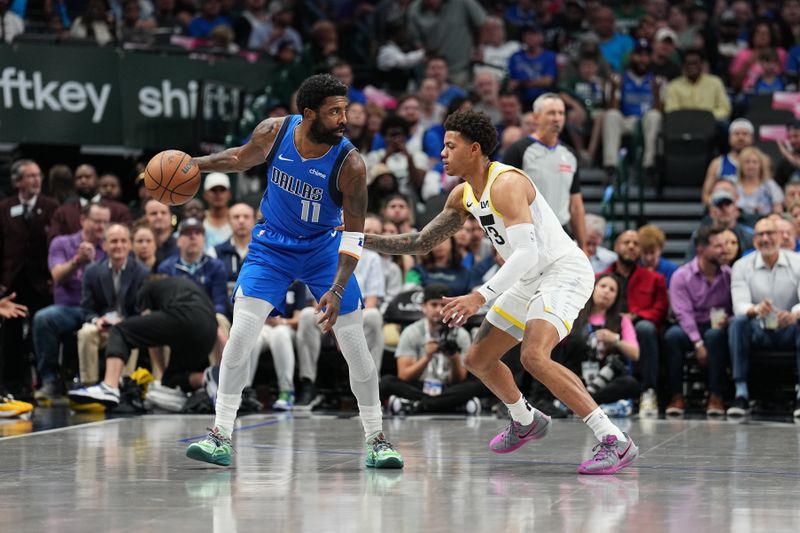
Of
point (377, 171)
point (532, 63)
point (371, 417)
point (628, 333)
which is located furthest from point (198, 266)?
point (532, 63)

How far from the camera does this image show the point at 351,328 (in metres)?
7.27

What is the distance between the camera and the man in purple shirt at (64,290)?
39.8ft

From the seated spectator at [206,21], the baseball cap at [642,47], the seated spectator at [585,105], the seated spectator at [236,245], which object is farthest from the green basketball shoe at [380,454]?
the seated spectator at [206,21]

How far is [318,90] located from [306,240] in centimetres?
86

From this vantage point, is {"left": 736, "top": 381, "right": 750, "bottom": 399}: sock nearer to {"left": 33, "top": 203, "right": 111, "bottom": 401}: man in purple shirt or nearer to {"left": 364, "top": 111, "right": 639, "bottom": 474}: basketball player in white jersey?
{"left": 364, "top": 111, "right": 639, "bottom": 474}: basketball player in white jersey

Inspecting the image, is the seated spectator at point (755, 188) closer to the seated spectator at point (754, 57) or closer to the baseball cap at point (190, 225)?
the seated spectator at point (754, 57)

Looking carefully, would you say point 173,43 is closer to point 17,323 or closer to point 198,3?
point 198,3

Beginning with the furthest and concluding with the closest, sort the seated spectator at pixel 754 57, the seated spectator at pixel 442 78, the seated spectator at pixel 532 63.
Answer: the seated spectator at pixel 532 63 → the seated spectator at pixel 754 57 → the seated spectator at pixel 442 78

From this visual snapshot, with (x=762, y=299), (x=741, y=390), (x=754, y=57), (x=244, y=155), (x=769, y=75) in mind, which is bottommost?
(x=741, y=390)

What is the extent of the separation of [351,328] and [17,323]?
20.5ft

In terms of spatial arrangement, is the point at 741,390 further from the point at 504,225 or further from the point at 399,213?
the point at 504,225

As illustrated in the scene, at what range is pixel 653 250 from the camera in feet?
40.6

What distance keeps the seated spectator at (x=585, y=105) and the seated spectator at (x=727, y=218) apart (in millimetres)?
3135

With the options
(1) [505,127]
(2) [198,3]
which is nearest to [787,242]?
(1) [505,127]
